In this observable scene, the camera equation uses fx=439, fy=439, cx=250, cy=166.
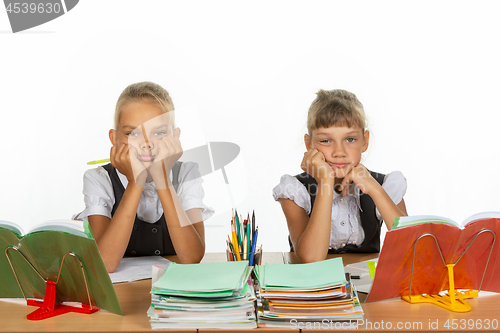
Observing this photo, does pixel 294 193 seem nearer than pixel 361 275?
No

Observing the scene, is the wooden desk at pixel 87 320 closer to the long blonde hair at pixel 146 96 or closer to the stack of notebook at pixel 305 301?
the stack of notebook at pixel 305 301

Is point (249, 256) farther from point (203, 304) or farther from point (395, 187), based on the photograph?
point (395, 187)

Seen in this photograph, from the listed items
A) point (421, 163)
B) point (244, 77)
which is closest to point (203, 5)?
point (244, 77)

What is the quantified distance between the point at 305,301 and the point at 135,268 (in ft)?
1.76

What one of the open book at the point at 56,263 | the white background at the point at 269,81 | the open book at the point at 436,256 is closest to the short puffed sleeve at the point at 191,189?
the white background at the point at 269,81

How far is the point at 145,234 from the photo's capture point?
1.47 m

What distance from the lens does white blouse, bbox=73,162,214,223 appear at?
1.38m

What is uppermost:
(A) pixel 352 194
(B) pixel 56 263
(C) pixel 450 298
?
(B) pixel 56 263

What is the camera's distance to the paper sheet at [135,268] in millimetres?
1082

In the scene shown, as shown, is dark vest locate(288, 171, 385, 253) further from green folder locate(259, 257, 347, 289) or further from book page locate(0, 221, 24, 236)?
book page locate(0, 221, 24, 236)

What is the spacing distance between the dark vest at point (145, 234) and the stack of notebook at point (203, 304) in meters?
0.61

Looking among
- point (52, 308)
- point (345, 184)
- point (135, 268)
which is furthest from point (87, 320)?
point (345, 184)

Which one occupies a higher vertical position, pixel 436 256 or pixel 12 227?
pixel 12 227

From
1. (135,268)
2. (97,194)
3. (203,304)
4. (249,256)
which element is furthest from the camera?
(97,194)
